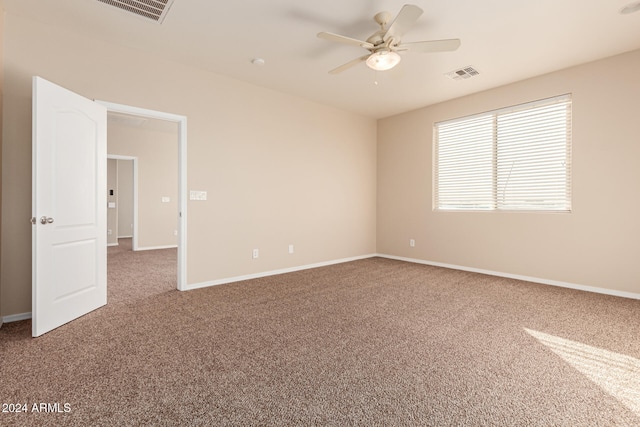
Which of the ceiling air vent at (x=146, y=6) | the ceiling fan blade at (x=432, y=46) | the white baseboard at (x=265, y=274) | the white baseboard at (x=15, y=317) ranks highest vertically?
the ceiling air vent at (x=146, y=6)

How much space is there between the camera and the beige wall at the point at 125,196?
28.7ft

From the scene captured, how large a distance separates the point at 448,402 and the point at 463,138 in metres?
4.51

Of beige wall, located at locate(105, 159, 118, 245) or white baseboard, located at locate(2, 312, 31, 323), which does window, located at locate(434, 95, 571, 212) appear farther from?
beige wall, located at locate(105, 159, 118, 245)

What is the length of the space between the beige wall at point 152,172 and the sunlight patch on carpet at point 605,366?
793 centimetres

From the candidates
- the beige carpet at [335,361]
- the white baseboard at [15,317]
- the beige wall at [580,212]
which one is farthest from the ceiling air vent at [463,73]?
the white baseboard at [15,317]

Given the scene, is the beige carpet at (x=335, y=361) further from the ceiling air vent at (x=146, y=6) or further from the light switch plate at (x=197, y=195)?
the ceiling air vent at (x=146, y=6)

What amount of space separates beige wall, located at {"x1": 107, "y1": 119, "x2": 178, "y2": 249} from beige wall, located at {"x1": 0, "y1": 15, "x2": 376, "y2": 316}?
3.78 metres

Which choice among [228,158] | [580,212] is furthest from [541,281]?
[228,158]

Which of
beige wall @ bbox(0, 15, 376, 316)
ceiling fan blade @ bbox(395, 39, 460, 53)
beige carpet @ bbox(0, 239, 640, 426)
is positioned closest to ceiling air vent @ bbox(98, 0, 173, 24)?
beige wall @ bbox(0, 15, 376, 316)

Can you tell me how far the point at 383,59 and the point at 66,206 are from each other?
3.30 m

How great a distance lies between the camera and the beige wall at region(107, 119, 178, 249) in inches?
282

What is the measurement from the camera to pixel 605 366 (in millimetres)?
2006

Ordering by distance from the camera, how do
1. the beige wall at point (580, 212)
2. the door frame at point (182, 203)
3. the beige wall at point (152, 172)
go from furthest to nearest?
the beige wall at point (152, 172), the door frame at point (182, 203), the beige wall at point (580, 212)

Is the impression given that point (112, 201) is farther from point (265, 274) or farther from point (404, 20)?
point (404, 20)
